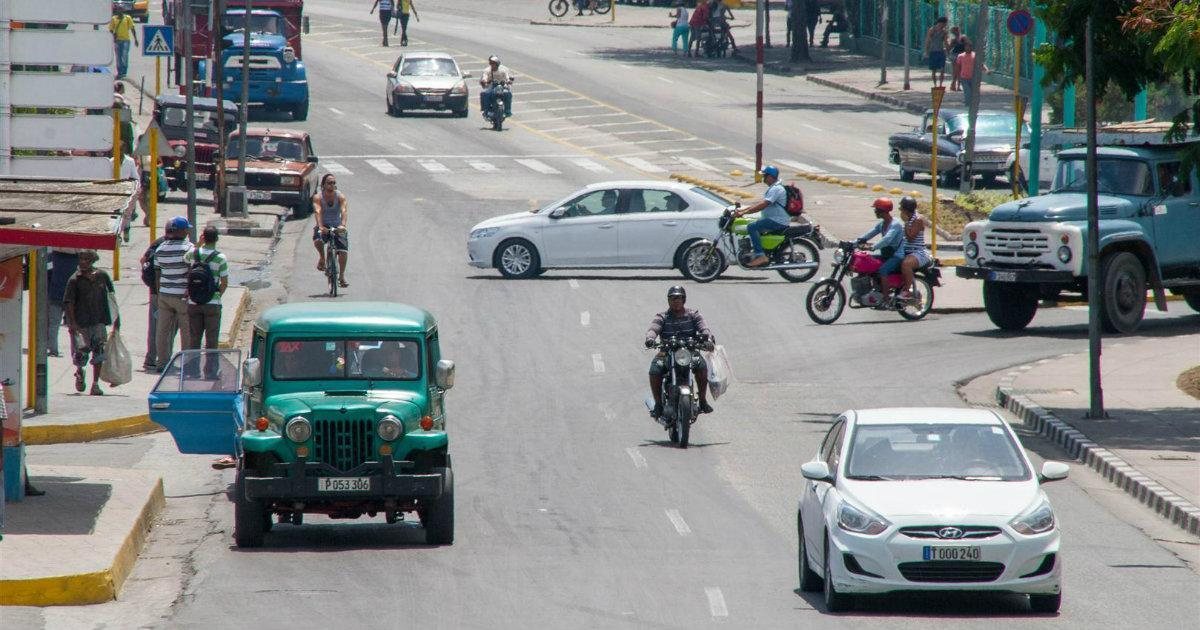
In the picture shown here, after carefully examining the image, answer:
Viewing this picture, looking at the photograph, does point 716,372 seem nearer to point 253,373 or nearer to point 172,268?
point 253,373

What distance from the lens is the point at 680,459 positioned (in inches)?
733

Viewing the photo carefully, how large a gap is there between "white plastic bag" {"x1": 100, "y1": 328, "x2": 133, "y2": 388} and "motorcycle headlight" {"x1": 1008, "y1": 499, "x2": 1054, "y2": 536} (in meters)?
11.5

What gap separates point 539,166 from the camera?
45.7m

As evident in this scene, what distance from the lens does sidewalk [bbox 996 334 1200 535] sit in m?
16.9

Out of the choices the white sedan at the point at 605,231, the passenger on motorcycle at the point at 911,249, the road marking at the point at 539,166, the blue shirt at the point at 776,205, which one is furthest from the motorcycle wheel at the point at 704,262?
the road marking at the point at 539,166

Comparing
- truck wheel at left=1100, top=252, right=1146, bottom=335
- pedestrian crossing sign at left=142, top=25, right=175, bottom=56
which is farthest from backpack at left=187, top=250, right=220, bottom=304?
pedestrian crossing sign at left=142, top=25, right=175, bottom=56

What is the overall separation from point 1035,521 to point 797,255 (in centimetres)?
1885

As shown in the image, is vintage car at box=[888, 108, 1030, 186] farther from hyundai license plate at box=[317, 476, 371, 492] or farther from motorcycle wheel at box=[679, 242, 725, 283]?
hyundai license plate at box=[317, 476, 371, 492]

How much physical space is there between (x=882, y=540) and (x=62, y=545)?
19.1 feet

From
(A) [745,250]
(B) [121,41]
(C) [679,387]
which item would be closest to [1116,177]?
(A) [745,250]

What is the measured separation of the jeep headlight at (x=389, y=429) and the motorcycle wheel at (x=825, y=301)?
13.6 meters

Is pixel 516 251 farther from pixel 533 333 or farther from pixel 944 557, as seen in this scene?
pixel 944 557

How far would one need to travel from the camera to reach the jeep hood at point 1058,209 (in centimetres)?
2645

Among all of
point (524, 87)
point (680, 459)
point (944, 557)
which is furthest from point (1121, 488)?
point (524, 87)
